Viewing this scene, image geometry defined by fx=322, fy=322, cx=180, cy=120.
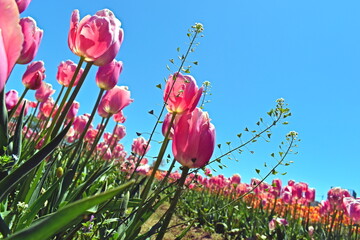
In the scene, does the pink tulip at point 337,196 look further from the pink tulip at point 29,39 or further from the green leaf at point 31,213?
the pink tulip at point 29,39

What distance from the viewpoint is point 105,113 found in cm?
226

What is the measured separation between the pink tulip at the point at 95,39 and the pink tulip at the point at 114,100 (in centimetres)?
76

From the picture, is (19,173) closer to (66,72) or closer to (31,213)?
(31,213)

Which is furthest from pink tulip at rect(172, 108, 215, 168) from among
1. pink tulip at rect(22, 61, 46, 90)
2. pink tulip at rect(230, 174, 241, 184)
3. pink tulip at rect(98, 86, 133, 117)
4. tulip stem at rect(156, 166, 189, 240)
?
pink tulip at rect(230, 174, 241, 184)

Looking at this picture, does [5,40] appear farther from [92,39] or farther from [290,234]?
[290,234]

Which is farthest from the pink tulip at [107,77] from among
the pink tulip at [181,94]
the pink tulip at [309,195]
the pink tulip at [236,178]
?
the pink tulip at [236,178]

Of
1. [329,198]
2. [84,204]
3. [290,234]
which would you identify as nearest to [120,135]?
[290,234]

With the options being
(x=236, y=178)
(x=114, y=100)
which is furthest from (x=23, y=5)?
(x=236, y=178)

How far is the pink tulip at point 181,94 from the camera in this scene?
4.59 feet

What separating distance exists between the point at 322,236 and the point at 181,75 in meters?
4.67

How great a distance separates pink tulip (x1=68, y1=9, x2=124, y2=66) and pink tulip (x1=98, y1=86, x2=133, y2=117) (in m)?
0.76

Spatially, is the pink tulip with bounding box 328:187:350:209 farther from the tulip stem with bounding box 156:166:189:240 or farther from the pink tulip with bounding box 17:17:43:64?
the pink tulip with bounding box 17:17:43:64

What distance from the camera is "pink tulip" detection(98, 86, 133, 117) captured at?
216 centimetres

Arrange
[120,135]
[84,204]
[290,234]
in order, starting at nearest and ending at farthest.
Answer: [84,204], [290,234], [120,135]
